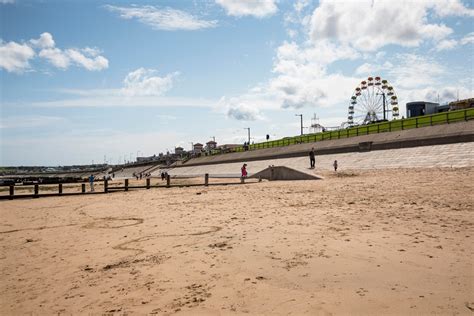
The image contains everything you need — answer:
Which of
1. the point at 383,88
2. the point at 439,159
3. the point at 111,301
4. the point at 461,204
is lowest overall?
the point at 111,301

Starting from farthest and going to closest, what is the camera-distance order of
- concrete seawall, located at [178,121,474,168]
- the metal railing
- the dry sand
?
the metal railing, concrete seawall, located at [178,121,474,168], the dry sand

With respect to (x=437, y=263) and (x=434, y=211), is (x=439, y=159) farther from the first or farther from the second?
(x=437, y=263)

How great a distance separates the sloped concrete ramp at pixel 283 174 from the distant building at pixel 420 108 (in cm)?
4652

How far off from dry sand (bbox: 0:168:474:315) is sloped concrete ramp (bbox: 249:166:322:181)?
12709mm

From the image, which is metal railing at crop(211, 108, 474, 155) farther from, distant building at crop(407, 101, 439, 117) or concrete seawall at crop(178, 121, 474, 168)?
distant building at crop(407, 101, 439, 117)

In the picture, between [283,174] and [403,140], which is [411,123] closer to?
[403,140]

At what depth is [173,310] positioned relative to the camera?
4473 millimetres

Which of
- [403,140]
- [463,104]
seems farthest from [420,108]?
[403,140]

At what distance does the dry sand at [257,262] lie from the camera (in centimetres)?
451

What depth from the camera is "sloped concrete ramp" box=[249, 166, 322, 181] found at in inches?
956

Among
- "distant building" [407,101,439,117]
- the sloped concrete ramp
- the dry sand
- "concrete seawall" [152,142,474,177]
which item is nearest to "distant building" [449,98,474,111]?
"distant building" [407,101,439,117]

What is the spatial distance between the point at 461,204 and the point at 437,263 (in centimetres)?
554

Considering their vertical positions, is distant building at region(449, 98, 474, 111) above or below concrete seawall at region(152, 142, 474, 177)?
above

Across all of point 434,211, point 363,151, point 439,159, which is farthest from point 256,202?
point 363,151
